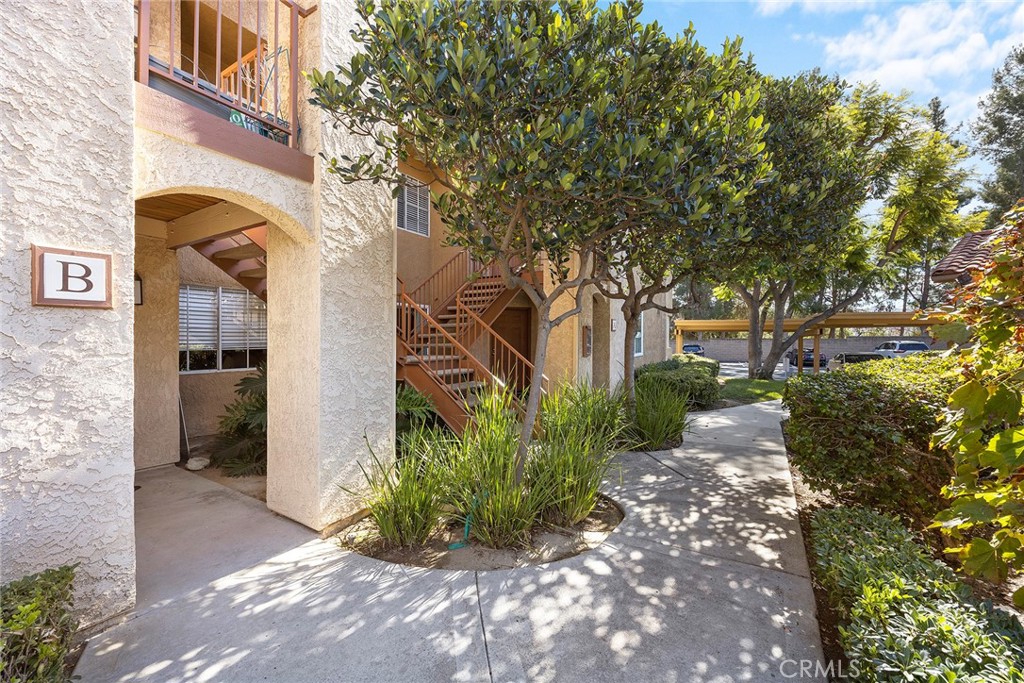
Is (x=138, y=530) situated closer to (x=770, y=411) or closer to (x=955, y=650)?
(x=955, y=650)

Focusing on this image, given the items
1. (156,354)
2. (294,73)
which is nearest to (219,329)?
(156,354)

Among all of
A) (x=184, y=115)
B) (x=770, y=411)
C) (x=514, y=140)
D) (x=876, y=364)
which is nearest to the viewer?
(x=184, y=115)

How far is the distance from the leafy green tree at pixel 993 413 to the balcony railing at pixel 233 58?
15.8 feet

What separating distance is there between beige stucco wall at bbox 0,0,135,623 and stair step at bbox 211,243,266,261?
2.48 meters

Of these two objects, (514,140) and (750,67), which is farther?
(750,67)

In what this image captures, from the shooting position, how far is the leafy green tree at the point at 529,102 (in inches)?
137

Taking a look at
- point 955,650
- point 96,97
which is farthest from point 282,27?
point 955,650

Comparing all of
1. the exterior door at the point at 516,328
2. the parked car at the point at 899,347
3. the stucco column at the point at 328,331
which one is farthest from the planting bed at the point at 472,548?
the parked car at the point at 899,347

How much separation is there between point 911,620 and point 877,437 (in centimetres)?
227

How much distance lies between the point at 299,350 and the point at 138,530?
2.16m

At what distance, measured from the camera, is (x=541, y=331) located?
463cm

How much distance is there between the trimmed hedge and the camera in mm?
1889

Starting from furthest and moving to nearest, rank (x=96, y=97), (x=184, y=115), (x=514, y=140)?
(x=514, y=140) < (x=184, y=115) < (x=96, y=97)

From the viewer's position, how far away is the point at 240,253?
5746 mm
